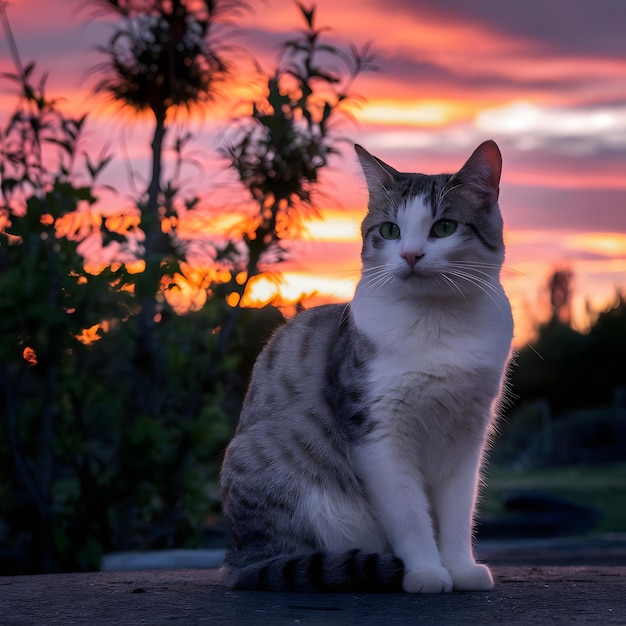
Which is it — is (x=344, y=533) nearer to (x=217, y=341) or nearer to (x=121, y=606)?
(x=121, y=606)

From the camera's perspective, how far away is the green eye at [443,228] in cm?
358

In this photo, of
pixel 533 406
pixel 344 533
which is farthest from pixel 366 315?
pixel 533 406

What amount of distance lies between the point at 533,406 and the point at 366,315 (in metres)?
18.6

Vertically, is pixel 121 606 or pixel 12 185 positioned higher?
pixel 12 185

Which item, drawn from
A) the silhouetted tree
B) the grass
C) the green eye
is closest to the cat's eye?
the green eye

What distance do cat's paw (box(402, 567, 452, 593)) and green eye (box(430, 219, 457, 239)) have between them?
1235 millimetres

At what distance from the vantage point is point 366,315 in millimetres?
3637

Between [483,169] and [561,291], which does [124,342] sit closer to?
[483,169]

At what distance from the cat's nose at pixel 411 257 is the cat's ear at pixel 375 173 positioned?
0.46 m

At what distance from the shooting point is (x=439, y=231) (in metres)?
3.58

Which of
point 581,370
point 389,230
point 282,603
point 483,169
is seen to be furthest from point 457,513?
point 581,370

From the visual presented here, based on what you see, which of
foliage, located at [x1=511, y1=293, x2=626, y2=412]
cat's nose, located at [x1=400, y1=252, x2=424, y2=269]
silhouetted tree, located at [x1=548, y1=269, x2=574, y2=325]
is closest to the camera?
cat's nose, located at [x1=400, y1=252, x2=424, y2=269]

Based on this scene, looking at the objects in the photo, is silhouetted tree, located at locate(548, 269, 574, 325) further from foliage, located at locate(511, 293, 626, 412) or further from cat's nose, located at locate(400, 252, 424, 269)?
cat's nose, located at locate(400, 252, 424, 269)

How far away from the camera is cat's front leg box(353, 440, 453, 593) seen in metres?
3.39
